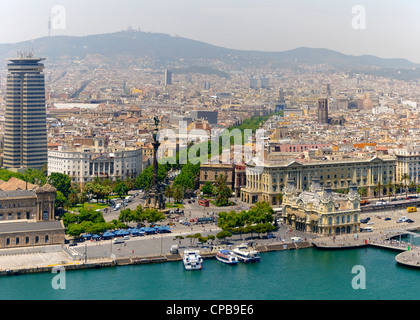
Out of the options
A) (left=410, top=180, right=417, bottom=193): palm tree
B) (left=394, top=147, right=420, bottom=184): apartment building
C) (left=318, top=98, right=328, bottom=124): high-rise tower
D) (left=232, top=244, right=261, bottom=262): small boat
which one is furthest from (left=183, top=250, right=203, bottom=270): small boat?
(left=318, top=98, right=328, bottom=124): high-rise tower

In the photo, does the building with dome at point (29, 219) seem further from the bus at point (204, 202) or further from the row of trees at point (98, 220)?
the bus at point (204, 202)

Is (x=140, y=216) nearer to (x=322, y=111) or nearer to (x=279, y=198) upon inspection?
(x=279, y=198)

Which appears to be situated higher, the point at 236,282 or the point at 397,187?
the point at 397,187

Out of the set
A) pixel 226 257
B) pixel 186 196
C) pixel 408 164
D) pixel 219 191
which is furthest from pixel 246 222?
pixel 408 164

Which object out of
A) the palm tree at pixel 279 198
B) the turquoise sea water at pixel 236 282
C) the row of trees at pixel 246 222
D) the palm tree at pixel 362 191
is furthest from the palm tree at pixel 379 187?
the turquoise sea water at pixel 236 282

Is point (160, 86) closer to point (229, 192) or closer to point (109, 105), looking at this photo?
point (109, 105)
